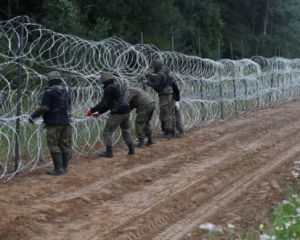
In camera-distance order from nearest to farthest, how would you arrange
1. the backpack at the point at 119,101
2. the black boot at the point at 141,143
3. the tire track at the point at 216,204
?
1. the tire track at the point at 216,204
2. the backpack at the point at 119,101
3. the black boot at the point at 141,143

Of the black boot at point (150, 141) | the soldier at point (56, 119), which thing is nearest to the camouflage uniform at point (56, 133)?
the soldier at point (56, 119)

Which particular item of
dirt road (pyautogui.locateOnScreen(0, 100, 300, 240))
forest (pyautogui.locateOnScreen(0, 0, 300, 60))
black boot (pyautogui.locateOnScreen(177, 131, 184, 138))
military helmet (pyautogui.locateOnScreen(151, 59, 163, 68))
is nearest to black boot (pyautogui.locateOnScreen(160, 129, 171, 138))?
black boot (pyautogui.locateOnScreen(177, 131, 184, 138))

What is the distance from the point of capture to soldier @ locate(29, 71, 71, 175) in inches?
353

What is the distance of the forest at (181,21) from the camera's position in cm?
2317

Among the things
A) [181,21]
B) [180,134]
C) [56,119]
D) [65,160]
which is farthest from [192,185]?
[181,21]

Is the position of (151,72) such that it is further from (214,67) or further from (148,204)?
(148,204)

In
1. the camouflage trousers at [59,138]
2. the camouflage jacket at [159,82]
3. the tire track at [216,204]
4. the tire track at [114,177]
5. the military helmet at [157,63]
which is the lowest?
the tire track at [216,204]

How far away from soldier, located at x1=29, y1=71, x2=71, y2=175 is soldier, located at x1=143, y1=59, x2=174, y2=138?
13.1 ft

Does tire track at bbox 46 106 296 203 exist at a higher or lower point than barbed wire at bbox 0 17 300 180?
lower

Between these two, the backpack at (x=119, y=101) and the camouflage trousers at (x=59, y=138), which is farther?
the backpack at (x=119, y=101)

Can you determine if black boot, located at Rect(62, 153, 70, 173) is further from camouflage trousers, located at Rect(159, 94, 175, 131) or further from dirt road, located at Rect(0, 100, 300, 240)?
camouflage trousers, located at Rect(159, 94, 175, 131)

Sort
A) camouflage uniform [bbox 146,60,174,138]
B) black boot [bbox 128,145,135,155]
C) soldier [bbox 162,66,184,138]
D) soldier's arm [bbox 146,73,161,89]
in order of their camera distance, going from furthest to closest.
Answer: soldier [bbox 162,66,184,138] → camouflage uniform [bbox 146,60,174,138] → soldier's arm [bbox 146,73,161,89] → black boot [bbox 128,145,135,155]

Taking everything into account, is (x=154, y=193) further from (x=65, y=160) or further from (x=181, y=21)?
(x=181, y=21)

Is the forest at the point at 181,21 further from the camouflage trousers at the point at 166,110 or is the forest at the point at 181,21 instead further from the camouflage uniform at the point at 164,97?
the camouflage trousers at the point at 166,110
